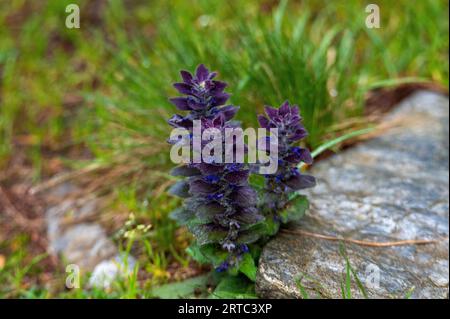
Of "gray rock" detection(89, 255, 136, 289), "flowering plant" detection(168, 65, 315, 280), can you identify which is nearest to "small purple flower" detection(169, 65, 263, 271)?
"flowering plant" detection(168, 65, 315, 280)

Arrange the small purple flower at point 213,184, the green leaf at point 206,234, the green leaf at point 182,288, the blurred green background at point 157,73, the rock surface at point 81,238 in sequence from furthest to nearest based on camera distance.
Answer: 1. the blurred green background at point 157,73
2. the rock surface at point 81,238
3. the green leaf at point 182,288
4. the green leaf at point 206,234
5. the small purple flower at point 213,184

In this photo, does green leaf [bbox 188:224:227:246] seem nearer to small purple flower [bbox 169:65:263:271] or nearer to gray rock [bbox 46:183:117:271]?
small purple flower [bbox 169:65:263:271]

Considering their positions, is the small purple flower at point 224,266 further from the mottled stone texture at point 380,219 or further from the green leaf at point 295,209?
the green leaf at point 295,209

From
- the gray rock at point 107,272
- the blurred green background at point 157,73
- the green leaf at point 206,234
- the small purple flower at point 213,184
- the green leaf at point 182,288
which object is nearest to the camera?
the small purple flower at point 213,184

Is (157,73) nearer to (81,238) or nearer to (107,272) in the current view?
(81,238)

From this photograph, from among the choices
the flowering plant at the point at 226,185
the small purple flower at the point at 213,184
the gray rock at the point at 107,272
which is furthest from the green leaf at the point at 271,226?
the gray rock at the point at 107,272

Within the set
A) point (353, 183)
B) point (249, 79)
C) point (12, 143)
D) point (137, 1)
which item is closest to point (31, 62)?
point (12, 143)
